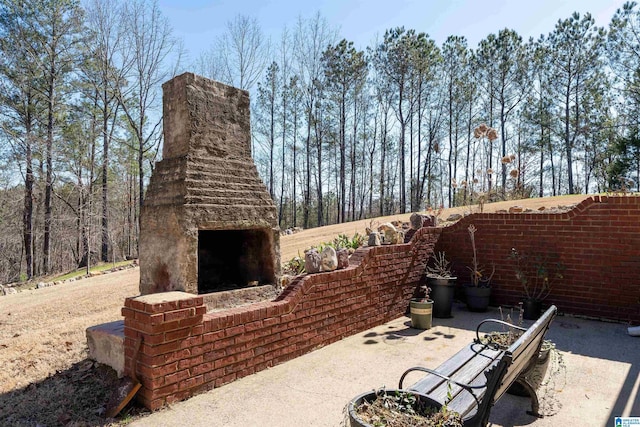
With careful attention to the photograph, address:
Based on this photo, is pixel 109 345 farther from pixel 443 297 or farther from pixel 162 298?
pixel 443 297

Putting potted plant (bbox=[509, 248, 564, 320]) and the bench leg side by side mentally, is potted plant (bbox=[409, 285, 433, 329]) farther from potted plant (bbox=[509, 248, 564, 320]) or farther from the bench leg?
the bench leg

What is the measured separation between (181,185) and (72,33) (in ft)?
60.8

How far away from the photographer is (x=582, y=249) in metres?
5.60

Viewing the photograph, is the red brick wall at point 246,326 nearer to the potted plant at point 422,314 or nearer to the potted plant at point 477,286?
the potted plant at point 422,314

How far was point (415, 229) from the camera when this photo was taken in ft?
20.8

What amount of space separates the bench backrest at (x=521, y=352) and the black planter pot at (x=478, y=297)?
328 cm

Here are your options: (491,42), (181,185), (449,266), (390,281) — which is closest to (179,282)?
(181,185)

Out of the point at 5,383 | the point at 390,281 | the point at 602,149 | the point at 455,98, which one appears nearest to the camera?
the point at 5,383

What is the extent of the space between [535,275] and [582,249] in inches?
29.6

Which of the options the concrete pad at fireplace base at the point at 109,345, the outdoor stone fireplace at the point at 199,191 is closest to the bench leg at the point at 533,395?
the outdoor stone fireplace at the point at 199,191

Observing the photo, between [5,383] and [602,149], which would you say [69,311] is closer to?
[5,383]

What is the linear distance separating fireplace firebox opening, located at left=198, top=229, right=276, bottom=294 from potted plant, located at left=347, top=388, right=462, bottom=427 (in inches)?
107

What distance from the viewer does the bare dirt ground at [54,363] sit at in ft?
9.30

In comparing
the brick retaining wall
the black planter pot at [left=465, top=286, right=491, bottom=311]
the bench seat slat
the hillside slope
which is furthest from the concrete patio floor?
the hillside slope
